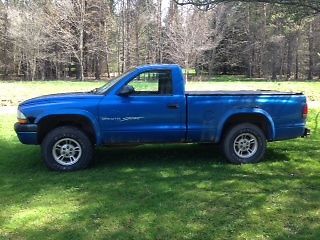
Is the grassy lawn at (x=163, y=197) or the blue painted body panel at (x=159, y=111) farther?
the blue painted body panel at (x=159, y=111)

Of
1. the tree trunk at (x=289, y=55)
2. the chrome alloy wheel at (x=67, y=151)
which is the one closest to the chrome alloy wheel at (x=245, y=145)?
the chrome alloy wheel at (x=67, y=151)

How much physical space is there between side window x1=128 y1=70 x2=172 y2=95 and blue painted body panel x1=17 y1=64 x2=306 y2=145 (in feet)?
0.24

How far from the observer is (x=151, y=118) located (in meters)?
7.54

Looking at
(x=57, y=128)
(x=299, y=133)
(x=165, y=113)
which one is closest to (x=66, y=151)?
(x=57, y=128)

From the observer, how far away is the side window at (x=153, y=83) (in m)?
7.64

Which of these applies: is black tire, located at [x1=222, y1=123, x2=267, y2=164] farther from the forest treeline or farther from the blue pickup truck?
the forest treeline

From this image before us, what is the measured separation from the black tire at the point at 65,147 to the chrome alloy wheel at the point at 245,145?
237cm

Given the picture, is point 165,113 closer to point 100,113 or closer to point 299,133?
point 100,113

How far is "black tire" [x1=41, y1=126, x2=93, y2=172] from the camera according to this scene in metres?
7.43

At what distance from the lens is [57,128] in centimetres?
751

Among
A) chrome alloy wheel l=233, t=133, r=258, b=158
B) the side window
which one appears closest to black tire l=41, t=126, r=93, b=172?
the side window

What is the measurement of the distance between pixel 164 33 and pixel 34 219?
139ft

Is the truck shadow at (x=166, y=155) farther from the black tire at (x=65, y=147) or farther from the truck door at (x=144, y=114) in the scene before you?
the truck door at (x=144, y=114)

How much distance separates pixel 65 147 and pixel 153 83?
172 centimetres
